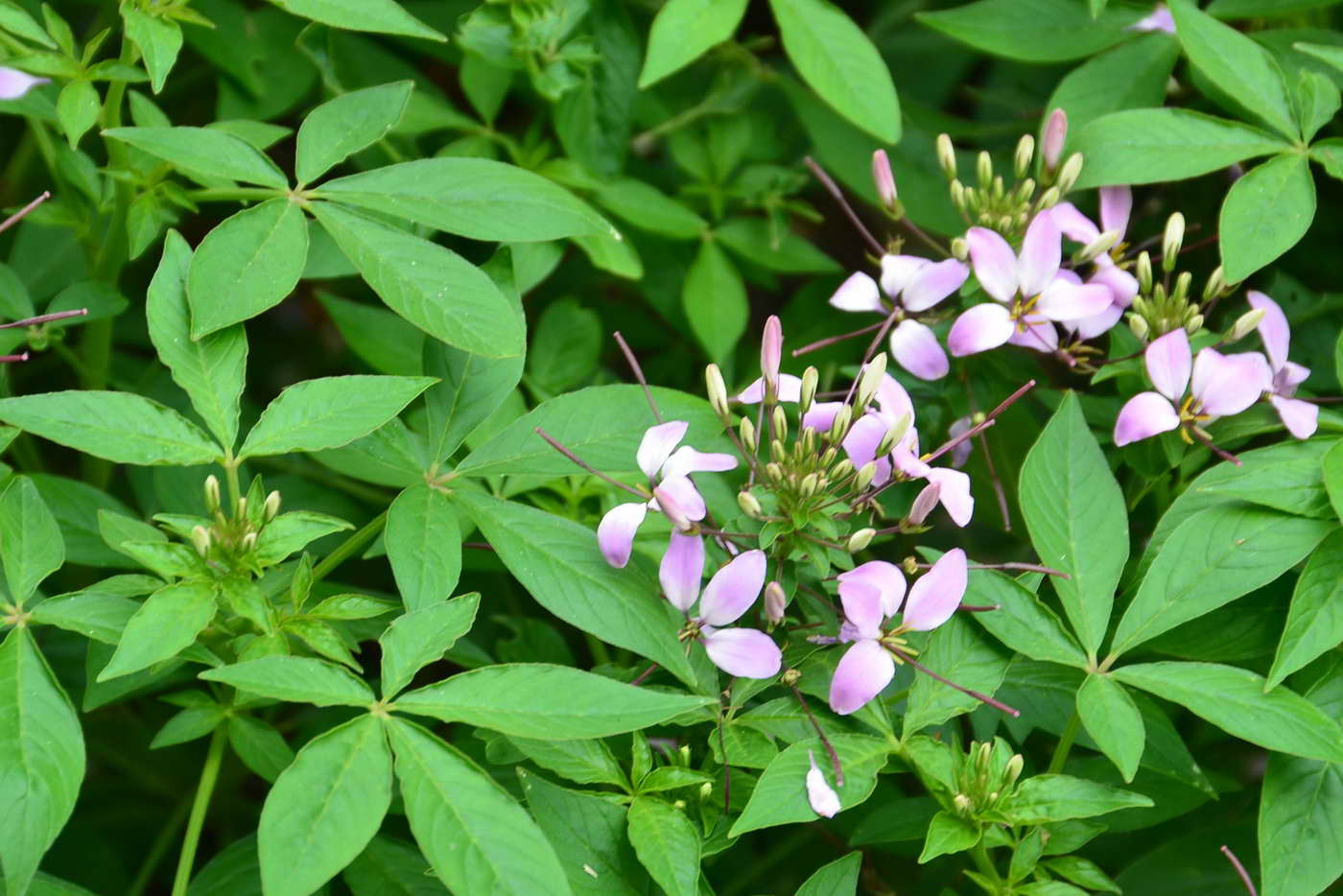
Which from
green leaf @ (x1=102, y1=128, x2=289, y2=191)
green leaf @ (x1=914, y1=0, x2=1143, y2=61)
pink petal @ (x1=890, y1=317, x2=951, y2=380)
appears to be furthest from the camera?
green leaf @ (x1=914, y1=0, x2=1143, y2=61)

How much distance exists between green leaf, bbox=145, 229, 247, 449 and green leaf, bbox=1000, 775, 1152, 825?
0.78m

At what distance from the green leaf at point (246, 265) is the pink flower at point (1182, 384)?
2.74ft

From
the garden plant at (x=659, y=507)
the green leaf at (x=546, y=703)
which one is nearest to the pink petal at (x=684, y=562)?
the garden plant at (x=659, y=507)

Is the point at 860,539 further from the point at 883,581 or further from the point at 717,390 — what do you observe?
the point at 717,390

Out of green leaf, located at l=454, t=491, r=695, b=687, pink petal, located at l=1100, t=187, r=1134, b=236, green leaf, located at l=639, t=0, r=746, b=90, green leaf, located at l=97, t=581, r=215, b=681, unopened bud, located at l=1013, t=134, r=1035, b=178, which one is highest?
green leaf, located at l=639, t=0, r=746, b=90

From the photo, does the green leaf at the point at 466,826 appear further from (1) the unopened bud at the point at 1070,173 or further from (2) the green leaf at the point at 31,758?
(1) the unopened bud at the point at 1070,173

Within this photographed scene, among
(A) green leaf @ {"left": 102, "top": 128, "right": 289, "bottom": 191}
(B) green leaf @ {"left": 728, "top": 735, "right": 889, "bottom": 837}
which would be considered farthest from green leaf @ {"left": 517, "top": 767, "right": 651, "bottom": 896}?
(A) green leaf @ {"left": 102, "top": 128, "right": 289, "bottom": 191}

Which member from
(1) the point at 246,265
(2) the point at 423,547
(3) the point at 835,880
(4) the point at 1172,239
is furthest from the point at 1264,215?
(1) the point at 246,265

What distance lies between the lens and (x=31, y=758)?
3.39 feet

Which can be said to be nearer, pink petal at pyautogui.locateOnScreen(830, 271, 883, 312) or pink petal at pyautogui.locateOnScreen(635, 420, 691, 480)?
pink petal at pyautogui.locateOnScreen(635, 420, 691, 480)

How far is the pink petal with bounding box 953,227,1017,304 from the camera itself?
1.31 metres

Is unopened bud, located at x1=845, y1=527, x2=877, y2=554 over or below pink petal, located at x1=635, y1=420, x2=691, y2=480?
below

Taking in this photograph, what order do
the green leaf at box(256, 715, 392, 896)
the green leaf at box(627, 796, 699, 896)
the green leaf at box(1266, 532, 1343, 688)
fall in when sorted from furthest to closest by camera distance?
1. the green leaf at box(1266, 532, 1343, 688)
2. the green leaf at box(627, 796, 699, 896)
3. the green leaf at box(256, 715, 392, 896)

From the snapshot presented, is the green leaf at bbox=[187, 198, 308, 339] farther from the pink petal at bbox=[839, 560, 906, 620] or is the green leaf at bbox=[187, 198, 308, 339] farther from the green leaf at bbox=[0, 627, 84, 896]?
the pink petal at bbox=[839, 560, 906, 620]
